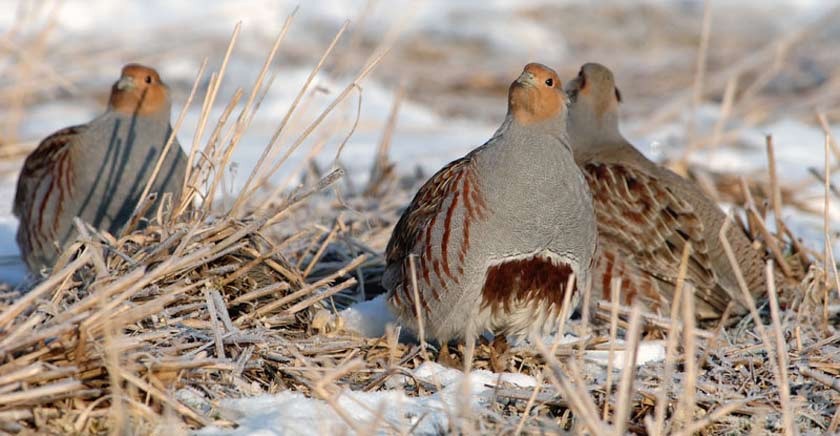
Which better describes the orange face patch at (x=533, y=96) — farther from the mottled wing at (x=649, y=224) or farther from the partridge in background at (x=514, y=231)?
the mottled wing at (x=649, y=224)

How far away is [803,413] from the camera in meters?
3.09

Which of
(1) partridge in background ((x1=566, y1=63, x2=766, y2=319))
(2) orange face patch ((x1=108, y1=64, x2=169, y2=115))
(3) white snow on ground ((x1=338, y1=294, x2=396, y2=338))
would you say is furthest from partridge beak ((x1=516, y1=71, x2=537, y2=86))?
(2) orange face patch ((x1=108, y1=64, x2=169, y2=115))

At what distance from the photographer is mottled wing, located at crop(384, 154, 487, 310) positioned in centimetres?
331

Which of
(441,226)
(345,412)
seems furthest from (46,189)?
(345,412)

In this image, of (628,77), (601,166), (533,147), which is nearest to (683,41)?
(628,77)

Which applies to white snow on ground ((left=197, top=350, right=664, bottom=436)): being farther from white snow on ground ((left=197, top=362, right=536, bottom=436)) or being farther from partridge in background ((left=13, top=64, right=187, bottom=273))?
partridge in background ((left=13, top=64, right=187, bottom=273))

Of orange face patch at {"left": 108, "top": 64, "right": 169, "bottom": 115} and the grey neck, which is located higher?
the grey neck

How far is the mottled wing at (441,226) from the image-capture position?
331cm

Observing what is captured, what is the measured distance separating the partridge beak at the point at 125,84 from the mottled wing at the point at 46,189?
0.23 meters

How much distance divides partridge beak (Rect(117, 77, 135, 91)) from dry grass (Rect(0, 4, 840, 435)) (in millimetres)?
667

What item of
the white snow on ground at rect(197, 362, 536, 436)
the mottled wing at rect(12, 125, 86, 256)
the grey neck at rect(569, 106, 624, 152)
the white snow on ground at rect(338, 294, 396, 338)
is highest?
the grey neck at rect(569, 106, 624, 152)

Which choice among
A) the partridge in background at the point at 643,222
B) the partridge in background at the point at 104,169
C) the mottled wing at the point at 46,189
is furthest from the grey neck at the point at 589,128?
the mottled wing at the point at 46,189

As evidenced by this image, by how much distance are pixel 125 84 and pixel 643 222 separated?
2.08 m

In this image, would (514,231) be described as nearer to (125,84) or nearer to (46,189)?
(125,84)
